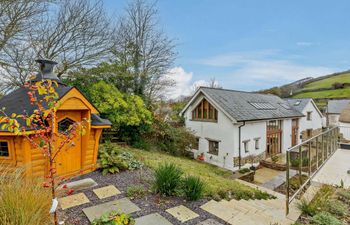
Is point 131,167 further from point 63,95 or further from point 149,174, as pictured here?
point 63,95

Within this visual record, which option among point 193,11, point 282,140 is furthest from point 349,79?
point 193,11

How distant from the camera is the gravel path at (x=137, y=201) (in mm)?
3908

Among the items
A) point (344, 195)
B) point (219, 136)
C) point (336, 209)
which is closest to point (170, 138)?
point (219, 136)

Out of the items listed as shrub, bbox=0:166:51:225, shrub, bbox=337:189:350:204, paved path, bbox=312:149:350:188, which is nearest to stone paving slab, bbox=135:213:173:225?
shrub, bbox=0:166:51:225

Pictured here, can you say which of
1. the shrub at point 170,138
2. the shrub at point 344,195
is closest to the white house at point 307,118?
the shrub at point 170,138

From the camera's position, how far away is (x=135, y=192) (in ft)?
16.6

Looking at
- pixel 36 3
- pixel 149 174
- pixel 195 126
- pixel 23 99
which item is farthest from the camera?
pixel 195 126

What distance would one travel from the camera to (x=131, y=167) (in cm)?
712

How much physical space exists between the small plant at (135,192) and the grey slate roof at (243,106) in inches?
379

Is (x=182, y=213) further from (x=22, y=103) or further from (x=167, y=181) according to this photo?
(x=22, y=103)

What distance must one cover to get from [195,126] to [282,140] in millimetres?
8436

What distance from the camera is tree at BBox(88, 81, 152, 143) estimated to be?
11266 mm

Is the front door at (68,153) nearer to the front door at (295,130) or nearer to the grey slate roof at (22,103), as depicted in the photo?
the grey slate roof at (22,103)

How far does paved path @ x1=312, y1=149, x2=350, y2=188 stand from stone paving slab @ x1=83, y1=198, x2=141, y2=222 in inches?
238
